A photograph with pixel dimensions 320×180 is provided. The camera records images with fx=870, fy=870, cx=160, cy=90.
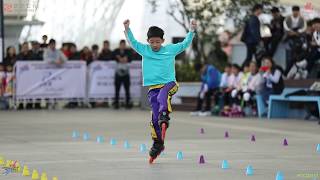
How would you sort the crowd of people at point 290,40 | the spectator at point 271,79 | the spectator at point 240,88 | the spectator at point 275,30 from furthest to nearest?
the spectator at point 275,30, the spectator at point 240,88, the crowd of people at point 290,40, the spectator at point 271,79

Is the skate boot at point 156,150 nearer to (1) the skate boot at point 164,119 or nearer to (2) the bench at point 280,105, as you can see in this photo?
(1) the skate boot at point 164,119

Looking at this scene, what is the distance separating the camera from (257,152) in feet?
42.7

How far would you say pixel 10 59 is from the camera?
25906 mm

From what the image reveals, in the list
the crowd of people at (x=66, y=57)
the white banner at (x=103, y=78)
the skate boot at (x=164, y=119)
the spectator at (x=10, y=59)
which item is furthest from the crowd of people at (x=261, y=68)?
the skate boot at (x=164, y=119)

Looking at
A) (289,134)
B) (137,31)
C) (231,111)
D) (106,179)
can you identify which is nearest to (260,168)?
(106,179)

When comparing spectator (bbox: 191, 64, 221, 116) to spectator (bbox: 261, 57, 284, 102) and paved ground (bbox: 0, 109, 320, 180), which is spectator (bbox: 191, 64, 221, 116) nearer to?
paved ground (bbox: 0, 109, 320, 180)

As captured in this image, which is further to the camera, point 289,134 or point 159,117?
point 289,134

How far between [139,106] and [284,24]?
243 inches

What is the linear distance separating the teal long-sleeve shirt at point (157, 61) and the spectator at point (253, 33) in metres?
11.7

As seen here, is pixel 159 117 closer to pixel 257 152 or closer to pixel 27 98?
pixel 257 152

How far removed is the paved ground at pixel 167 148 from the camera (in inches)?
413

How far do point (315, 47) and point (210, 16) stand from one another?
292 inches

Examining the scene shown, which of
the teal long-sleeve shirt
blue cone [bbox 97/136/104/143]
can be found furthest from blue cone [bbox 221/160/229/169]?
blue cone [bbox 97/136/104/143]

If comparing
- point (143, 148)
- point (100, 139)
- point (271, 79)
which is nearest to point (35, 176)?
point (143, 148)
